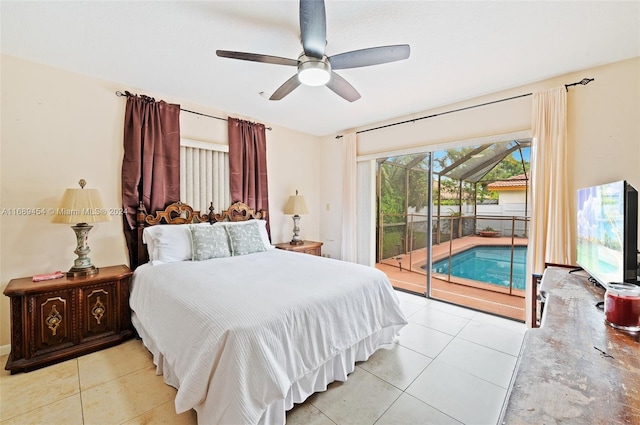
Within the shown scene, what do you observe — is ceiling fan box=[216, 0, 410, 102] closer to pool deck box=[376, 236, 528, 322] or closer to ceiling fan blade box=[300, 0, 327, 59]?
ceiling fan blade box=[300, 0, 327, 59]

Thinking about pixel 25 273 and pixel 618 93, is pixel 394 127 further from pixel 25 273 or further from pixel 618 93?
pixel 25 273

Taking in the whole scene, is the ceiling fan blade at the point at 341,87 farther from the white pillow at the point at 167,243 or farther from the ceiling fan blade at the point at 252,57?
the white pillow at the point at 167,243

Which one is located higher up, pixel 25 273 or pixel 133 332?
pixel 25 273

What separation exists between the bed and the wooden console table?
1.07 m

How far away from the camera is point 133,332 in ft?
8.28

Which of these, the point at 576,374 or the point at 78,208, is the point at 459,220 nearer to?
the point at 576,374

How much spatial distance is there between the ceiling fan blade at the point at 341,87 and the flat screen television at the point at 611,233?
70.8 inches

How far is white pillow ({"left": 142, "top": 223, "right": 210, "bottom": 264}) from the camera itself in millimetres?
2648

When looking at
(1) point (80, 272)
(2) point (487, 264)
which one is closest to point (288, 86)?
(1) point (80, 272)

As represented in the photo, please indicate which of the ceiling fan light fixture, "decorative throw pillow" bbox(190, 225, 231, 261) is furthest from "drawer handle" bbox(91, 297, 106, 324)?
the ceiling fan light fixture

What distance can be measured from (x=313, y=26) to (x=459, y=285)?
4279mm

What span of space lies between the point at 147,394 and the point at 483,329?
305 centimetres

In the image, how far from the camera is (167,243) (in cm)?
269

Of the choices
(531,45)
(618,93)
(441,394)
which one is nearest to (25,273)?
(441,394)
